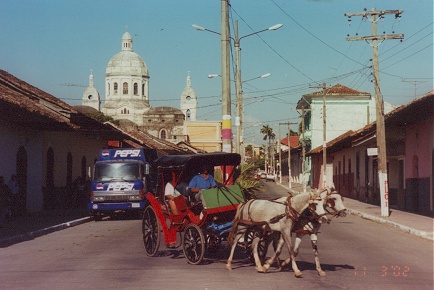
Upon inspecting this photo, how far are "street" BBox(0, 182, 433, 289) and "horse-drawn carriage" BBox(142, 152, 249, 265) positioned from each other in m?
0.37

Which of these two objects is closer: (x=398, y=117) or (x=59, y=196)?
(x=398, y=117)

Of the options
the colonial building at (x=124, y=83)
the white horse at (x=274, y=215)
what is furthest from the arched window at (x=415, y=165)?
the colonial building at (x=124, y=83)

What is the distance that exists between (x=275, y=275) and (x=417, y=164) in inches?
915

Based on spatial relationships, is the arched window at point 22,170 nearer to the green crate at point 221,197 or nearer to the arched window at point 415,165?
the arched window at point 415,165

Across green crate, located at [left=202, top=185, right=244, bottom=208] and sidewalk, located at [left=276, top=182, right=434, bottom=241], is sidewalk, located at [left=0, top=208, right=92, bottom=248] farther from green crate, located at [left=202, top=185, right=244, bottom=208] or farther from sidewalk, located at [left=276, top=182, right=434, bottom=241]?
sidewalk, located at [left=276, top=182, right=434, bottom=241]

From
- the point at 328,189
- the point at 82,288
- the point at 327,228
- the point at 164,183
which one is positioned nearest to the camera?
the point at 82,288

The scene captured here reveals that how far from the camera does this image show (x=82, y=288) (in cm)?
1038

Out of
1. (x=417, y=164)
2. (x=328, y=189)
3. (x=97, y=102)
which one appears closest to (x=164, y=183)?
(x=328, y=189)

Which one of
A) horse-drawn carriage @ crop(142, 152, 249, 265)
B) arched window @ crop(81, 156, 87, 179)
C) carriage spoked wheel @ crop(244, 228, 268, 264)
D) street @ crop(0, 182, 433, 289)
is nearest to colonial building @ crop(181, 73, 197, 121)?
arched window @ crop(81, 156, 87, 179)

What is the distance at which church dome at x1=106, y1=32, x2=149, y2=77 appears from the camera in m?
164

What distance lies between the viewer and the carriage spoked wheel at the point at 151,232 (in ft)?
46.7

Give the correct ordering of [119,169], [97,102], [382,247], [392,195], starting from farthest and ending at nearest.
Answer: [97,102]
[392,195]
[119,169]
[382,247]

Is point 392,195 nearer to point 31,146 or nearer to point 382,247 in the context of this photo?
point 31,146

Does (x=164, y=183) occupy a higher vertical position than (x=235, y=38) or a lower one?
lower
